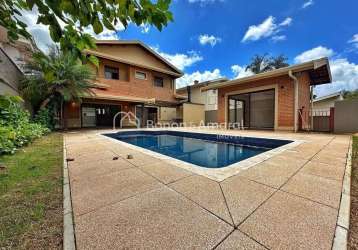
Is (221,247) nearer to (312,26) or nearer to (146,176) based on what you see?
(146,176)

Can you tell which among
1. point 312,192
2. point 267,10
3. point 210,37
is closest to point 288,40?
point 267,10

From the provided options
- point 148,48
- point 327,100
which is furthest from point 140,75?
point 327,100

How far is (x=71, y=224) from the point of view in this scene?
5.22ft

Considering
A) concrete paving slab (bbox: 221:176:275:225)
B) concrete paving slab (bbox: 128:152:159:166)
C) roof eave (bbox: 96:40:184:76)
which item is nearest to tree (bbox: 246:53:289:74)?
roof eave (bbox: 96:40:184:76)

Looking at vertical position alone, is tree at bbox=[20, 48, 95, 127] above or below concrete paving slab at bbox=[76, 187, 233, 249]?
above

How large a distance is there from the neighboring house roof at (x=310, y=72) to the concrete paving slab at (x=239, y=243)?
9.48m

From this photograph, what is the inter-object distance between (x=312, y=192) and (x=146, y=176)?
236 centimetres

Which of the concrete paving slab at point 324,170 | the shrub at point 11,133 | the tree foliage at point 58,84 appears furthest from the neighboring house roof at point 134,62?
the concrete paving slab at point 324,170

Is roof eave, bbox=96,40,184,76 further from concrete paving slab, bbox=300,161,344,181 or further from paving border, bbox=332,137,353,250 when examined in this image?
paving border, bbox=332,137,353,250

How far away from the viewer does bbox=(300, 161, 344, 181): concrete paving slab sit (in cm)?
274

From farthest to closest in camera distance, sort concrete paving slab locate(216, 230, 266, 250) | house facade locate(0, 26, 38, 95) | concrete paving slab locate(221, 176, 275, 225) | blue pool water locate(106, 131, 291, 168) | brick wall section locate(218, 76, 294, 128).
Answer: brick wall section locate(218, 76, 294, 128), house facade locate(0, 26, 38, 95), blue pool water locate(106, 131, 291, 168), concrete paving slab locate(221, 176, 275, 225), concrete paving slab locate(216, 230, 266, 250)

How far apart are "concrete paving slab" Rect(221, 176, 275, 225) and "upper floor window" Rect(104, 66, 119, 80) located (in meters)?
14.6

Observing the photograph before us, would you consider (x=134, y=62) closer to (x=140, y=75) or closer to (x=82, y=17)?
(x=140, y=75)

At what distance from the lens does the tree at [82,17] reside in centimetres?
117
